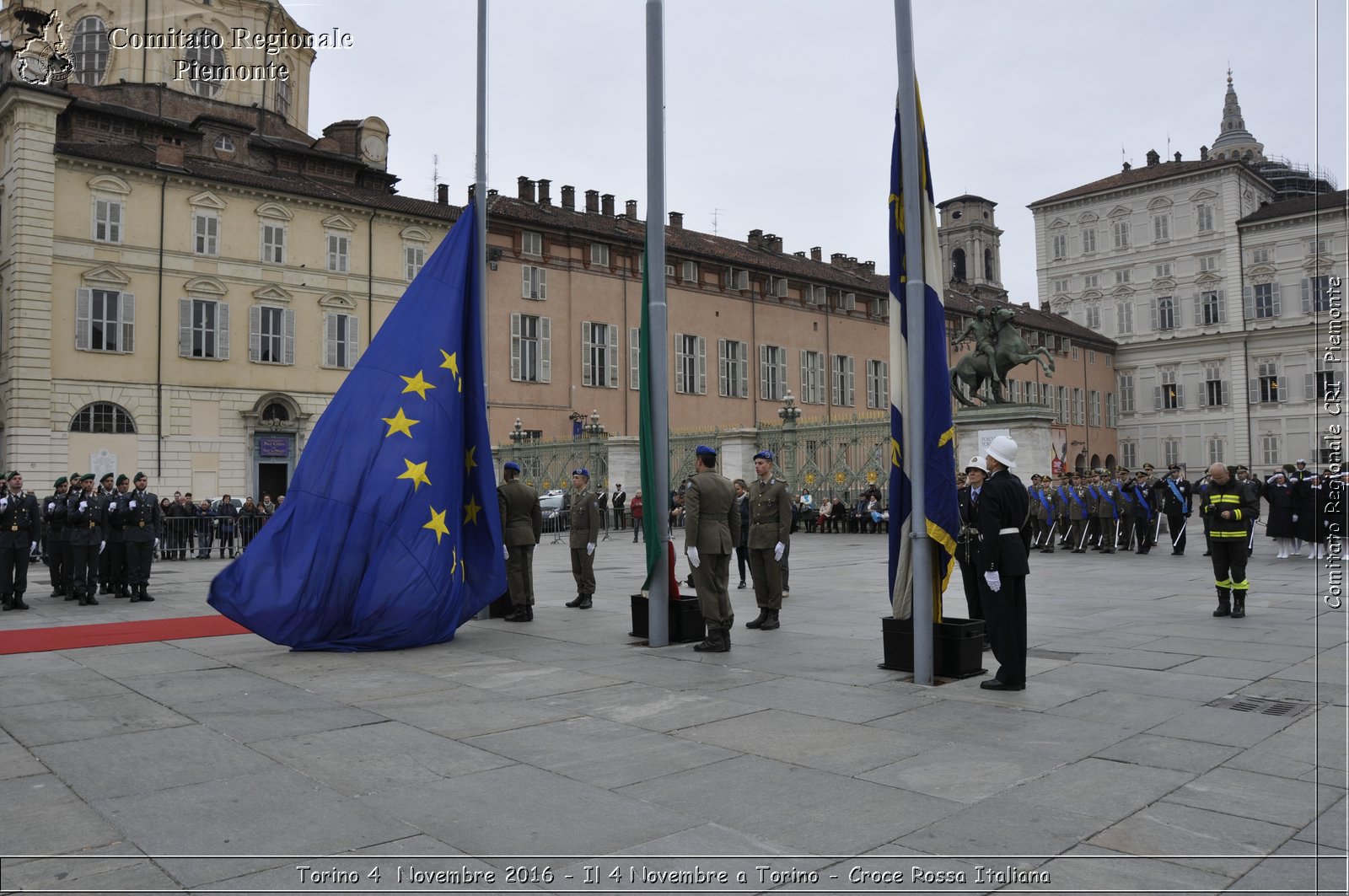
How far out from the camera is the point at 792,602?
1280cm

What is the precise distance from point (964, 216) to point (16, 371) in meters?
65.8

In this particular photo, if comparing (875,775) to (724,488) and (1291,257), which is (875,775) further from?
(1291,257)

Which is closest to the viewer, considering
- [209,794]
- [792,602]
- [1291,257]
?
[209,794]

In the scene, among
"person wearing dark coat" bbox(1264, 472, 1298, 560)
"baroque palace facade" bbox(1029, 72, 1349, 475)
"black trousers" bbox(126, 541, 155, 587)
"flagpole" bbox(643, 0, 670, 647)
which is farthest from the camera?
"baroque palace facade" bbox(1029, 72, 1349, 475)

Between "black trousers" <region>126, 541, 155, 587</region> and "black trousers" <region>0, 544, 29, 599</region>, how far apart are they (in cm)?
123

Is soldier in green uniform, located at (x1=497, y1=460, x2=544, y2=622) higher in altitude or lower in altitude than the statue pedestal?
lower

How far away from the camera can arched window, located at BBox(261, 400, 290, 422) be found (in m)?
35.1

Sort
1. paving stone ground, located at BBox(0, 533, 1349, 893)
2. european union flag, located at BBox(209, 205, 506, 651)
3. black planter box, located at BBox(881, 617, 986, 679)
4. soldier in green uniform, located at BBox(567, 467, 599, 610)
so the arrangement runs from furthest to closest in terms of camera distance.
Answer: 1. soldier in green uniform, located at BBox(567, 467, 599, 610)
2. european union flag, located at BBox(209, 205, 506, 651)
3. black planter box, located at BBox(881, 617, 986, 679)
4. paving stone ground, located at BBox(0, 533, 1349, 893)

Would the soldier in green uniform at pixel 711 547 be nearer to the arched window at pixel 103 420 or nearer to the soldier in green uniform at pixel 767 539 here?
the soldier in green uniform at pixel 767 539

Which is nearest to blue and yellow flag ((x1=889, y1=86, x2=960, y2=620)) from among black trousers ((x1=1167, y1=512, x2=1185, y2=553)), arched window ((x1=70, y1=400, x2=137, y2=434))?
black trousers ((x1=1167, y1=512, x2=1185, y2=553))

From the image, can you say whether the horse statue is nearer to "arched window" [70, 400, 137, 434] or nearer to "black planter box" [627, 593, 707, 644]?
"black planter box" [627, 593, 707, 644]

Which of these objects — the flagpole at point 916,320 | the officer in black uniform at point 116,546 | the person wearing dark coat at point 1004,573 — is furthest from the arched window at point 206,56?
the person wearing dark coat at point 1004,573

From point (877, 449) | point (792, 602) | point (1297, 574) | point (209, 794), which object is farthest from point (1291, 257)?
point (209, 794)

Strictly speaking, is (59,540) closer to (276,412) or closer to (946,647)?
(946,647)
